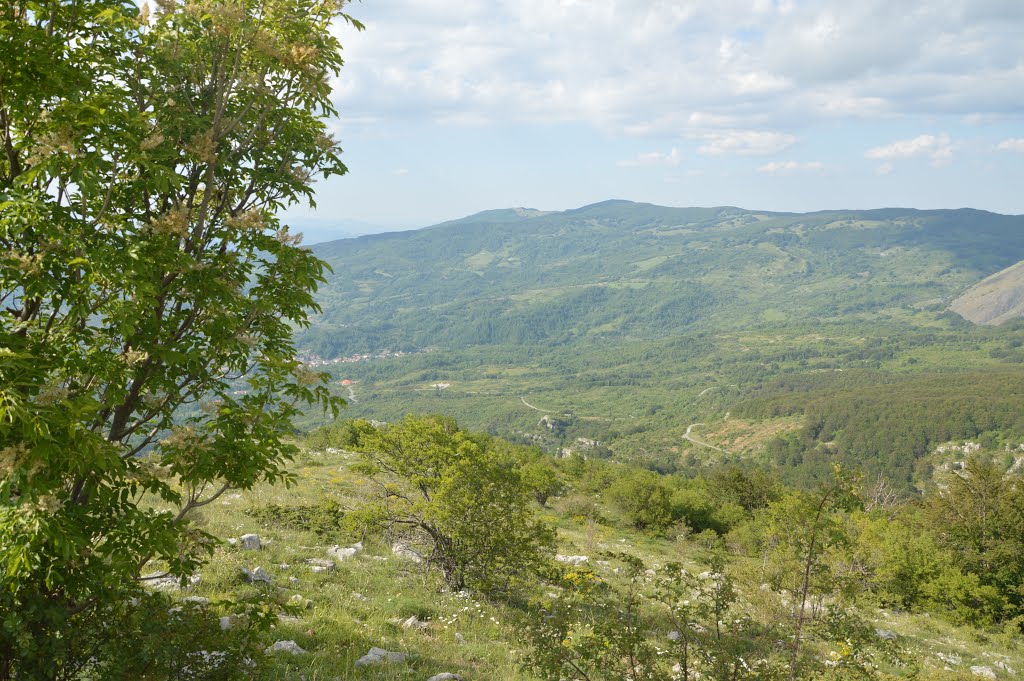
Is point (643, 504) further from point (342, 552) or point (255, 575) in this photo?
point (255, 575)

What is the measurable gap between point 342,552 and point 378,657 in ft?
23.9

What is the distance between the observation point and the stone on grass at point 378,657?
27.6 ft

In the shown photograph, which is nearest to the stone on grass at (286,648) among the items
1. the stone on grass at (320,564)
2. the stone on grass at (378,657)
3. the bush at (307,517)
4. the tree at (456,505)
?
the stone on grass at (378,657)

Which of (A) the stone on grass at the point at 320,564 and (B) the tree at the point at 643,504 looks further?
(B) the tree at the point at 643,504

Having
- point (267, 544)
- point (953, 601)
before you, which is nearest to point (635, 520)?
point (953, 601)

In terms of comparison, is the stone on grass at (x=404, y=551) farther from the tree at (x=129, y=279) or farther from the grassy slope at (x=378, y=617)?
the tree at (x=129, y=279)

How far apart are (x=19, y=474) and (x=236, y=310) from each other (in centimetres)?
251

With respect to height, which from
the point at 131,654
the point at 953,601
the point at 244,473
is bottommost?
the point at 953,601

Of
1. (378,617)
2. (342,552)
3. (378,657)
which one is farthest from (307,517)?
(378,657)

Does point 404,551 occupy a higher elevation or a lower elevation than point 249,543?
lower

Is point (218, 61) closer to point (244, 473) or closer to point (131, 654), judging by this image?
point (244, 473)

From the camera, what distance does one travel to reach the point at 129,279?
4.73 m

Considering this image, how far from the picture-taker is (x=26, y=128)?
5.14m

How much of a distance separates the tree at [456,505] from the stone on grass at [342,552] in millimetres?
1175
